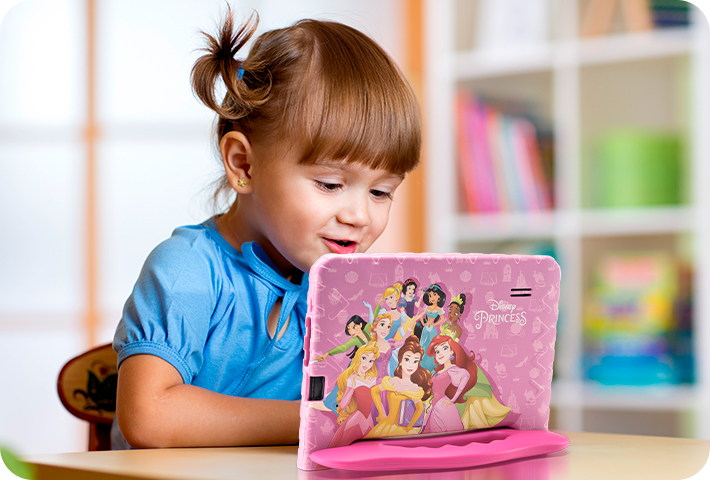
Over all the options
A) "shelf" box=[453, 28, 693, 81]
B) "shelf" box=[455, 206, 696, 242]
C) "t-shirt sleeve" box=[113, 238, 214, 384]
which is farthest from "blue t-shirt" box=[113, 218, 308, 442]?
"shelf" box=[453, 28, 693, 81]

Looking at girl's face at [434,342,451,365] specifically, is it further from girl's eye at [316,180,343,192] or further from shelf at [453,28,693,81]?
shelf at [453,28,693,81]

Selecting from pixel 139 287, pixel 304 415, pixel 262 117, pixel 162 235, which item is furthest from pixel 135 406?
pixel 162 235

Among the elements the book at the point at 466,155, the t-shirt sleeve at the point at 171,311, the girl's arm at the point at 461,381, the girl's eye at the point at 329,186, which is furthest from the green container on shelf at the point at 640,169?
the girl's arm at the point at 461,381

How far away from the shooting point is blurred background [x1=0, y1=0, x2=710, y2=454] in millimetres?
1984

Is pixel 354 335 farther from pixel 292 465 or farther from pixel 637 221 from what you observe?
pixel 637 221

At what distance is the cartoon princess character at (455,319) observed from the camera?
57 cm

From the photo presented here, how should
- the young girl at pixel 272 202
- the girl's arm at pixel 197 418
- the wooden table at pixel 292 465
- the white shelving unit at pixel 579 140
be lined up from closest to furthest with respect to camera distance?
1. the wooden table at pixel 292 465
2. the girl's arm at pixel 197 418
3. the young girl at pixel 272 202
4. the white shelving unit at pixel 579 140

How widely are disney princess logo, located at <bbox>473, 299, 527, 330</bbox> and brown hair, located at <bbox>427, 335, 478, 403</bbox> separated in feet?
0.08

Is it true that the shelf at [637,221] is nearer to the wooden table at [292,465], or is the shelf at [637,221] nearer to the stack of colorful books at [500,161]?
the stack of colorful books at [500,161]

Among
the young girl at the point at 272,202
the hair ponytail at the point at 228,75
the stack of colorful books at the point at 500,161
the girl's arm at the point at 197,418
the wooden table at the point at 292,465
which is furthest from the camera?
the stack of colorful books at the point at 500,161

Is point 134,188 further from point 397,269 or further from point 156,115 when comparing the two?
point 397,269

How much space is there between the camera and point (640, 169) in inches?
79.8

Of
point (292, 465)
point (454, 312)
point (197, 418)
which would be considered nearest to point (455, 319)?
point (454, 312)

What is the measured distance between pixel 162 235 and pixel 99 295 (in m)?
0.31
